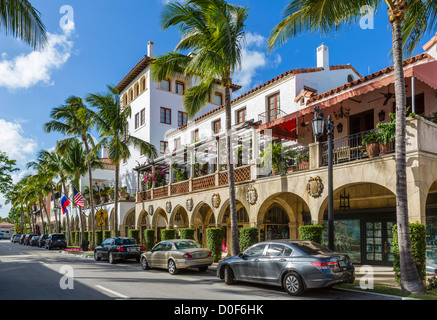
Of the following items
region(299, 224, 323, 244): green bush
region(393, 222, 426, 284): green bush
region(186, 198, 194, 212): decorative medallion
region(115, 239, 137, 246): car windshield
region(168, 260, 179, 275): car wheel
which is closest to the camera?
region(393, 222, 426, 284): green bush

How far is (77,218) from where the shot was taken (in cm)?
5419

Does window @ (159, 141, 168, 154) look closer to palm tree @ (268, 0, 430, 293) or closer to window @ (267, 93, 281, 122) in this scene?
window @ (267, 93, 281, 122)

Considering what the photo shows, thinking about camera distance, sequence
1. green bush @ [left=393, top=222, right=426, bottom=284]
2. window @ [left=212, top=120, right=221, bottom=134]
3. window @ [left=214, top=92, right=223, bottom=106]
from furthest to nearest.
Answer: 1. window @ [left=214, top=92, right=223, bottom=106]
2. window @ [left=212, top=120, right=221, bottom=134]
3. green bush @ [left=393, top=222, right=426, bottom=284]

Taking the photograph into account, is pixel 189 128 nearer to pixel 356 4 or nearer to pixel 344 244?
pixel 344 244

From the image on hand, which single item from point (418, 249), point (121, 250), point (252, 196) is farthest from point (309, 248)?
point (121, 250)

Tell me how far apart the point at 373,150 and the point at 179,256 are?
8.56 m

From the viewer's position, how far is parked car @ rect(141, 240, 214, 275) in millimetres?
15719

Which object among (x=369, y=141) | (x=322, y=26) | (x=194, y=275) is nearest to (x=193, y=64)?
(x=322, y=26)

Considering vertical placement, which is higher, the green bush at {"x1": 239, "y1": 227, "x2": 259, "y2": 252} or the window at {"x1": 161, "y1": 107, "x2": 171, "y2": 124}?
the window at {"x1": 161, "y1": 107, "x2": 171, "y2": 124}

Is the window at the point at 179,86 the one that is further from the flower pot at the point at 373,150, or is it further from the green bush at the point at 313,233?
the flower pot at the point at 373,150

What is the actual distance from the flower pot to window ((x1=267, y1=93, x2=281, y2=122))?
32.5 feet

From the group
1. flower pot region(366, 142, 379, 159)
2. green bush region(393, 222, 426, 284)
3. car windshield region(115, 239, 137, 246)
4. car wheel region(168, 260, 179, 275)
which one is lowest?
car wheel region(168, 260, 179, 275)

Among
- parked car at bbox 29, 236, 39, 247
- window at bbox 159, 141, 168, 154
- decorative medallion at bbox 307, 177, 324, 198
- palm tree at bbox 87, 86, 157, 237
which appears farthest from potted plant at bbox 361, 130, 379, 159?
parked car at bbox 29, 236, 39, 247

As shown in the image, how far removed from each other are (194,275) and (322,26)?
10.4 m
